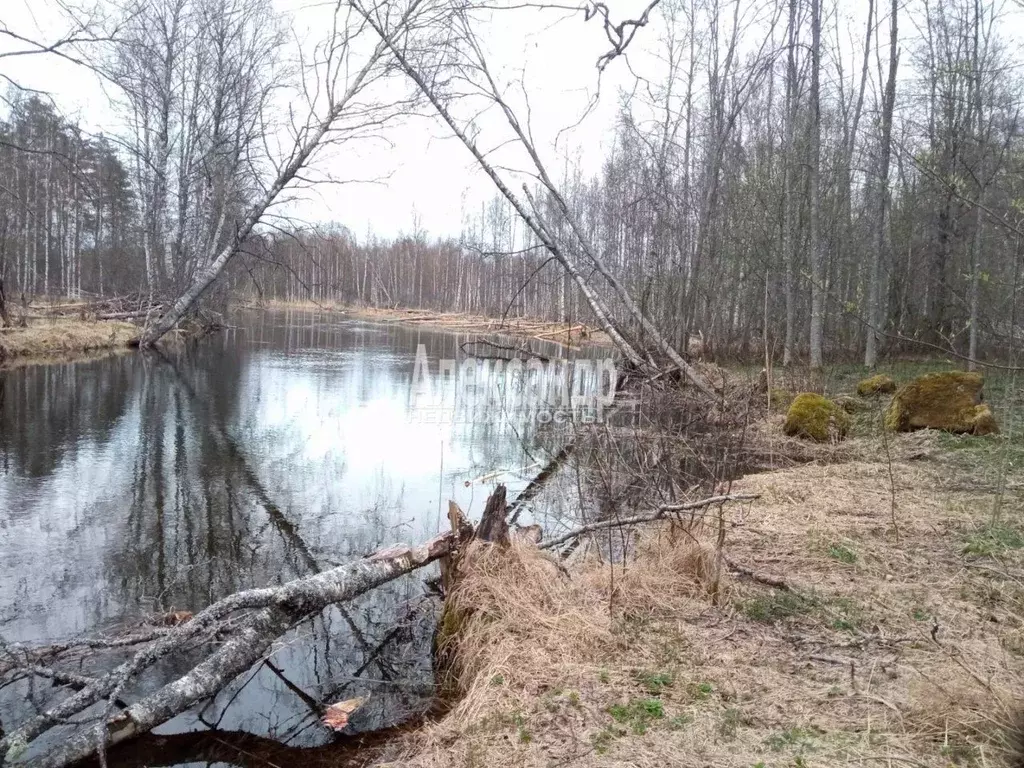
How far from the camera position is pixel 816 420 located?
433 inches

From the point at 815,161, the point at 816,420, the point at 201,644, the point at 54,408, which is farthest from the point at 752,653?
the point at 815,161

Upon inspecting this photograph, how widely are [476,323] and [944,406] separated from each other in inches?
1354

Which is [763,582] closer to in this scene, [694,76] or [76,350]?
[694,76]

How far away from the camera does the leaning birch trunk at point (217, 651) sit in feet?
10.3

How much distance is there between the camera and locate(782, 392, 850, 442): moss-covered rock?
10.9 meters

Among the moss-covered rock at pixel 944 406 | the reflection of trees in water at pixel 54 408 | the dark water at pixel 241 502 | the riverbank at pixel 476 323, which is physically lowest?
the dark water at pixel 241 502

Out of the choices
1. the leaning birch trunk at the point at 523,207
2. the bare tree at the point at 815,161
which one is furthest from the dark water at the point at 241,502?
the bare tree at the point at 815,161

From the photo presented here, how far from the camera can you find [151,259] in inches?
961

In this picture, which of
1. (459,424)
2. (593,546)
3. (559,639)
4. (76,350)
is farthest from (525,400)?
(76,350)

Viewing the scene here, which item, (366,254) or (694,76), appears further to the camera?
(366,254)

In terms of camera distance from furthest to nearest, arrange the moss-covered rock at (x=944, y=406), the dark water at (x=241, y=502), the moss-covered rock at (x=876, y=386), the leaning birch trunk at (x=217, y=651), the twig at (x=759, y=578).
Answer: the moss-covered rock at (x=876, y=386) < the moss-covered rock at (x=944, y=406) < the twig at (x=759, y=578) < the dark water at (x=241, y=502) < the leaning birch trunk at (x=217, y=651)

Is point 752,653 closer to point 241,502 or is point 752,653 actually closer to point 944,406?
point 241,502

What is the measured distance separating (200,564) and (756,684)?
451 centimetres

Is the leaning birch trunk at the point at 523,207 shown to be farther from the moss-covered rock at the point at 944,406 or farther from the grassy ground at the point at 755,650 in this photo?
the grassy ground at the point at 755,650
